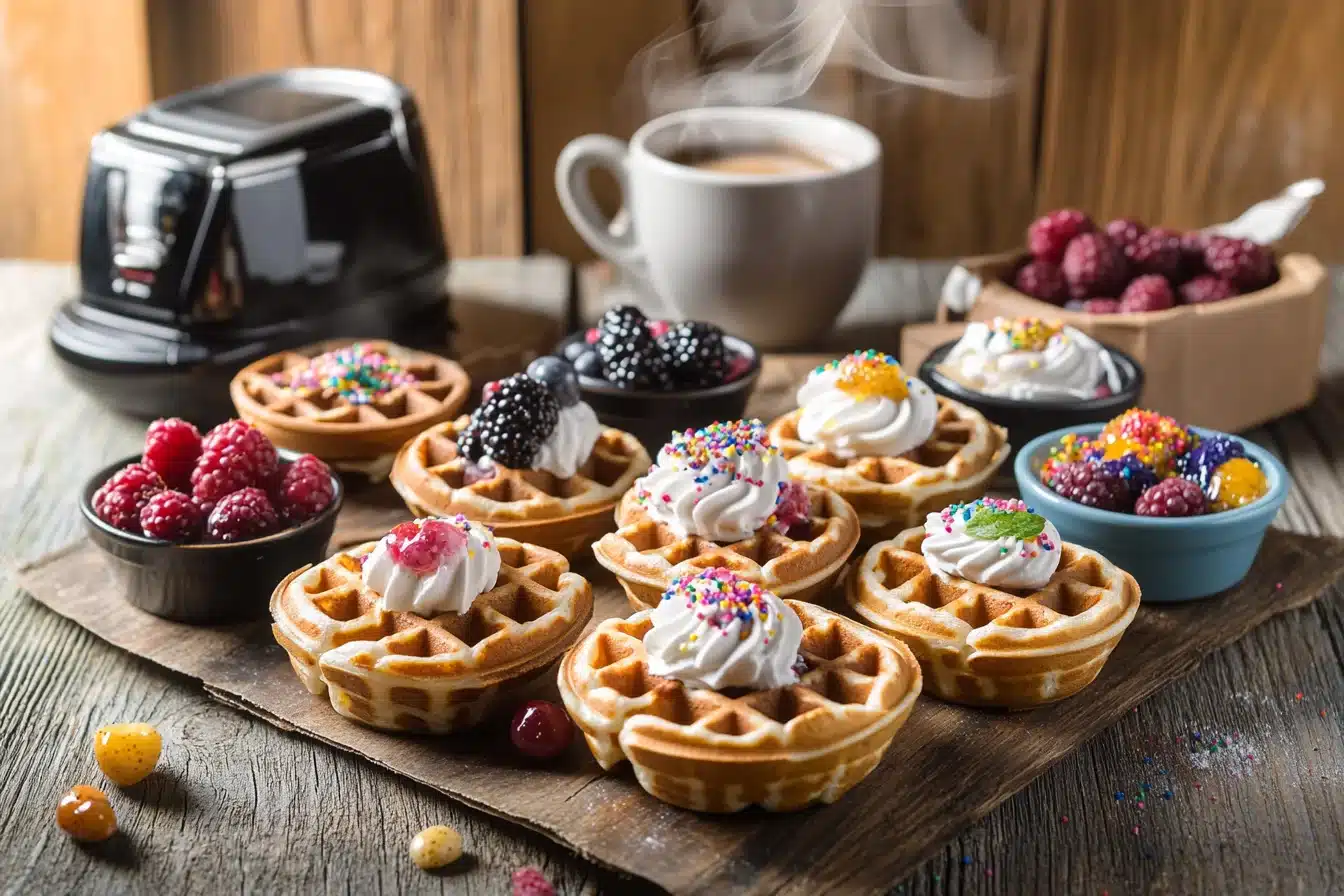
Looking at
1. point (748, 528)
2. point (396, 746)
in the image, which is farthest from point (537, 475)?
point (396, 746)

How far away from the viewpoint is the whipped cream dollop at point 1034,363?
2770 mm

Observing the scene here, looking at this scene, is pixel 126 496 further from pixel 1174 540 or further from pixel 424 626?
pixel 1174 540

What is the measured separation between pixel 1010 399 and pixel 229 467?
132 cm

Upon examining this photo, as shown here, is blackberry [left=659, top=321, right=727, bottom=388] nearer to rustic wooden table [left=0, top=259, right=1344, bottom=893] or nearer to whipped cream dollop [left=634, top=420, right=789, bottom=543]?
whipped cream dollop [left=634, top=420, right=789, bottom=543]

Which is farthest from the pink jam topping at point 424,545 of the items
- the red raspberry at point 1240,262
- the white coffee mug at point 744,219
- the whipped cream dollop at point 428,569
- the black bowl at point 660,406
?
the red raspberry at point 1240,262

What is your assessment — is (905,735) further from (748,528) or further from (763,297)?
(763,297)

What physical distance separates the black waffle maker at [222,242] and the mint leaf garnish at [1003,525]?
144 cm

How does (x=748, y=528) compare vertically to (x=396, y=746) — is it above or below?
above

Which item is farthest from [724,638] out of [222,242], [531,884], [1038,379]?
[222,242]

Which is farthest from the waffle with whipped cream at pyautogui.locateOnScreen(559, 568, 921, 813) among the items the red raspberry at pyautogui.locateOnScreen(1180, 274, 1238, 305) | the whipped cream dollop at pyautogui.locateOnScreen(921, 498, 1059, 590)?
the red raspberry at pyautogui.locateOnScreen(1180, 274, 1238, 305)

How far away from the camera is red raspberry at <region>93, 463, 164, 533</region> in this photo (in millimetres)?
2332

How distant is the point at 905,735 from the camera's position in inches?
81.9

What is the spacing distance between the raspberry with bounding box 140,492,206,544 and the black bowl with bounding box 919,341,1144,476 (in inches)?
51.9

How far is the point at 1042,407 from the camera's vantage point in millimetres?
2738
